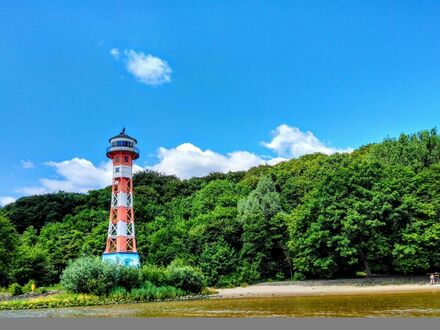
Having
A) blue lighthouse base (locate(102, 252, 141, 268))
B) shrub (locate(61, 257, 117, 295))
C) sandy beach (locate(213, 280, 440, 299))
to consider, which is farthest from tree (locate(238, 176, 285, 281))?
shrub (locate(61, 257, 117, 295))

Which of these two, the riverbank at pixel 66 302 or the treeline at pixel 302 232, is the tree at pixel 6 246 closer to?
the treeline at pixel 302 232

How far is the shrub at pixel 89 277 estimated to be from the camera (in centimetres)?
3098

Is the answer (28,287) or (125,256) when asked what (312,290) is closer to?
(125,256)

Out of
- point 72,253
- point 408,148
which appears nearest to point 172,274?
point 72,253

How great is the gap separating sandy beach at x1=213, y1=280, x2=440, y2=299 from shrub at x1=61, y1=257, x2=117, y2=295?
8039 mm

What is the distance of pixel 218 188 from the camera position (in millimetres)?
68062

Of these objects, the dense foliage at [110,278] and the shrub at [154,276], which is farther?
→ the shrub at [154,276]

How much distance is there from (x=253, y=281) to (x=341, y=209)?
11.1 meters

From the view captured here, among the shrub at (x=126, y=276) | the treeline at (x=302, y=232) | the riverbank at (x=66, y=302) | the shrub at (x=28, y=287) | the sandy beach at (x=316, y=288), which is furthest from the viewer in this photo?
the shrub at (x=28, y=287)

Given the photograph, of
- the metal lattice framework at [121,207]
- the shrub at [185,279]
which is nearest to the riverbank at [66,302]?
the shrub at [185,279]

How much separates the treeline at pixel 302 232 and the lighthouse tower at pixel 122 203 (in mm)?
3912

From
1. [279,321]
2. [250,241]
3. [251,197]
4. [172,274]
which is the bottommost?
[279,321]

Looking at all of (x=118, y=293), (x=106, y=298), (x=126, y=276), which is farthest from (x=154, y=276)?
(x=106, y=298)

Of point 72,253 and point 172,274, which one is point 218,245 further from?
point 72,253
